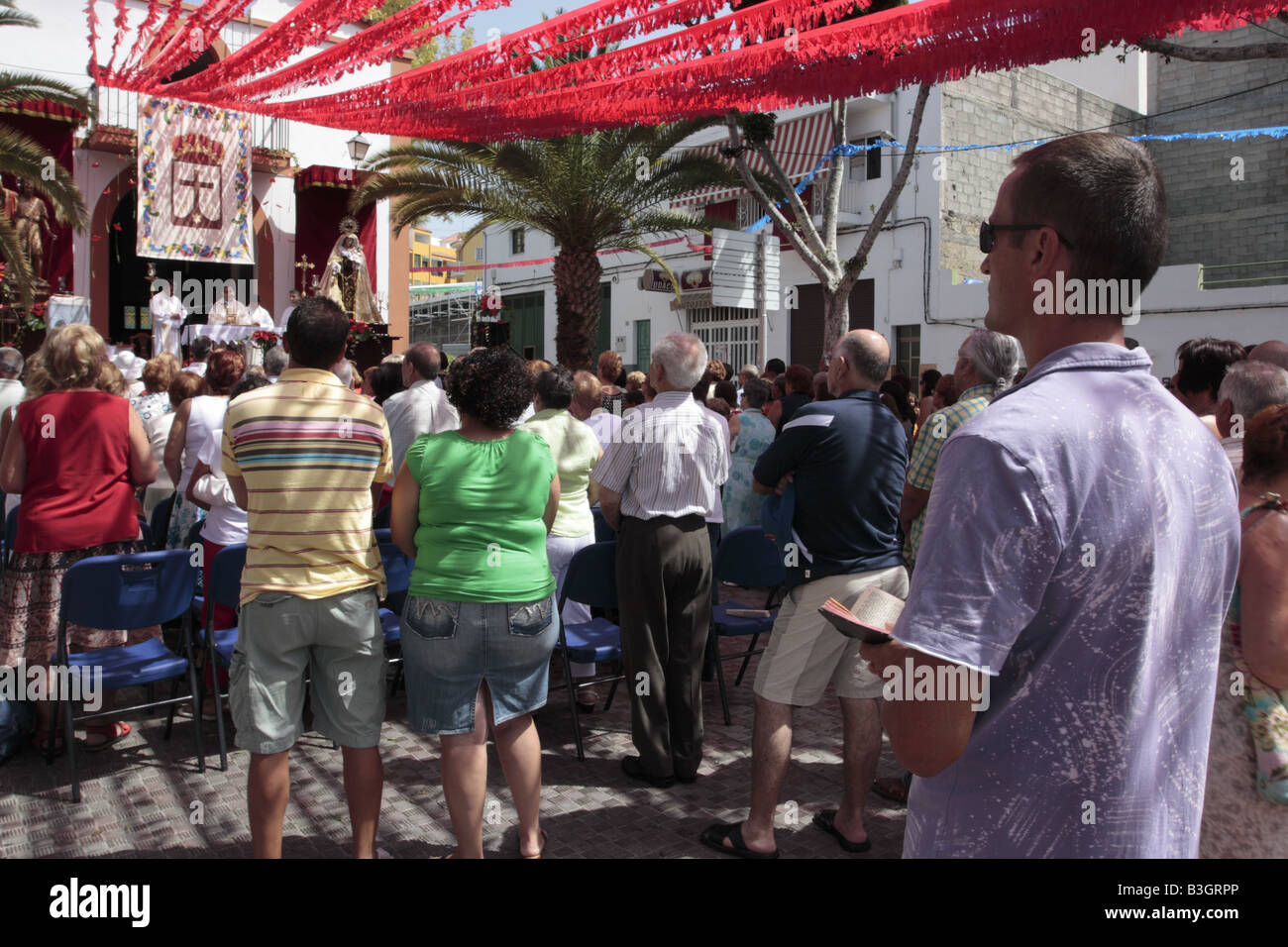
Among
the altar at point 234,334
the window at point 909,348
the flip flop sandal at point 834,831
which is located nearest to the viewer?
the flip flop sandal at point 834,831

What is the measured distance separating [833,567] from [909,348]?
18.6 metres

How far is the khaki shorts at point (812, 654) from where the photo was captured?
3.30 meters

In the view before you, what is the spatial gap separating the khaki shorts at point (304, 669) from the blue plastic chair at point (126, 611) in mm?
1230

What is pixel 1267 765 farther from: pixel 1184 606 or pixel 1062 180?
pixel 1062 180

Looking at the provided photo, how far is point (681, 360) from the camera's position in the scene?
3975 millimetres

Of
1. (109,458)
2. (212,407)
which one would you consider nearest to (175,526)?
(212,407)

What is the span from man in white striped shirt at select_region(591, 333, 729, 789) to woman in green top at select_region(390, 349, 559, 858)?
0.82 m

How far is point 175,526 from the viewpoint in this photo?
5227 millimetres

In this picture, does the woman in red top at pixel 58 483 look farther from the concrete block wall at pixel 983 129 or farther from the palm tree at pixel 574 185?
the concrete block wall at pixel 983 129

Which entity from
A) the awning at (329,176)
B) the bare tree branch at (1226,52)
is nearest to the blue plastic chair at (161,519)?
the bare tree branch at (1226,52)

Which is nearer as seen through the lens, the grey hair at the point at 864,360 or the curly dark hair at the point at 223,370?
the grey hair at the point at 864,360

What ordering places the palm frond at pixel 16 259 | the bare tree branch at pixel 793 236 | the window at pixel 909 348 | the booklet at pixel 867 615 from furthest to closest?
the window at pixel 909 348 < the palm frond at pixel 16 259 < the bare tree branch at pixel 793 236 < the booklet at pixel 867 615

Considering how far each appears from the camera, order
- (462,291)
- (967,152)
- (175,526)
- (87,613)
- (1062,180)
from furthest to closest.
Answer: (462,291), (967,152), (175,526), (87,613), (1062,180)
